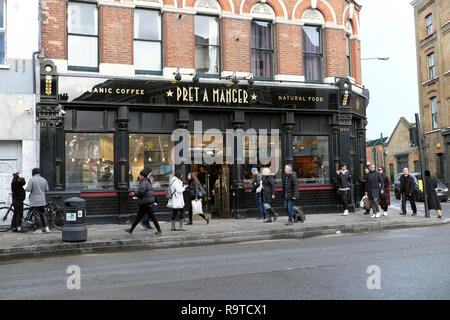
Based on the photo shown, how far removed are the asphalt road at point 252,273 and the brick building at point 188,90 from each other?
5.74m

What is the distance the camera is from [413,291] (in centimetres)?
518

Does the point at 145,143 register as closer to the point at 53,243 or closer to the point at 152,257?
the point at 53,243

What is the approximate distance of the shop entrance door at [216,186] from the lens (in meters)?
15.8

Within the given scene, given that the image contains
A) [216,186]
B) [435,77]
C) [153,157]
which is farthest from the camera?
[435,77]

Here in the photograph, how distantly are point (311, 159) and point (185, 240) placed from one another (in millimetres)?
7607

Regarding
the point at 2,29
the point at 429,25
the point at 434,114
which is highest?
the point at 429,25

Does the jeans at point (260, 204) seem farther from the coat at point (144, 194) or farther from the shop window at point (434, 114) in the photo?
the shop window at point (434, 114)

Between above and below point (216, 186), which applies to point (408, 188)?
below

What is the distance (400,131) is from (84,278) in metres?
39.6

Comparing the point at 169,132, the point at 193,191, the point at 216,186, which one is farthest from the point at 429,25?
the point at 193,191

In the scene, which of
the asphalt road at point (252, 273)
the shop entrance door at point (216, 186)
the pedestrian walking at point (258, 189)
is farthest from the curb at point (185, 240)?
the shop entrance door at point (216, 186)

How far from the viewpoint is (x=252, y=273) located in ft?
21.5

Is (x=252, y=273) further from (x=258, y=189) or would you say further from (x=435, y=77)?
(x=435, y=77)

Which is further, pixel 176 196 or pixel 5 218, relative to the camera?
pixel 5 218
